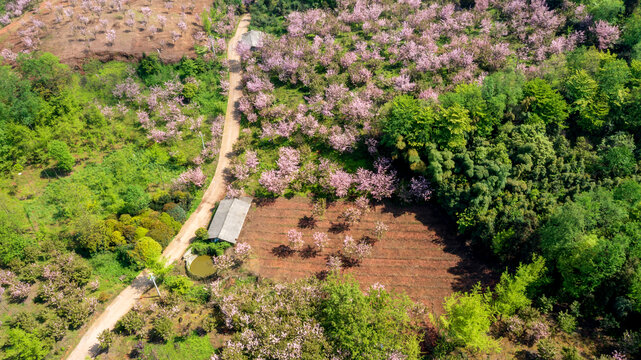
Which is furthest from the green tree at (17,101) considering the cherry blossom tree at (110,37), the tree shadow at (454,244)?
the tree shadow at (454,244)

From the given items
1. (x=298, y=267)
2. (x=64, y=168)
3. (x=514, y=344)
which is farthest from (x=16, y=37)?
(x=514, y=344)

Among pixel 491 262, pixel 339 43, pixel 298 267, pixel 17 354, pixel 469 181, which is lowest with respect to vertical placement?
pixel 17 354

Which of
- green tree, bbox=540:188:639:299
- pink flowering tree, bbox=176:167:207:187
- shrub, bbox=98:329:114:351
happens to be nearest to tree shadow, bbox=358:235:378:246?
green tree, bbox=540:188:639:299

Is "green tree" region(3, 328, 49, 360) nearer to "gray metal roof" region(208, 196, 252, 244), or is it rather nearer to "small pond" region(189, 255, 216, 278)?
"small pond" region(189, 255, 216, 278)

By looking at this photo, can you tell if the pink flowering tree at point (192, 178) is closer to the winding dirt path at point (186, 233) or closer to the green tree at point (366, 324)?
the winding dirt path at point (186, 233)

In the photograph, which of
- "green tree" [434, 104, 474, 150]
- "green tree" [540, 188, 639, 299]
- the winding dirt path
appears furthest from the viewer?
"green tree" [434, 104, 474, 150]

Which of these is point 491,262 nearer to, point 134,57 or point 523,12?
point 523,12

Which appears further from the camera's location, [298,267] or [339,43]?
[339,43]
